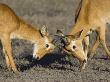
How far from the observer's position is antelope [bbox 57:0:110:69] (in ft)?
43.9

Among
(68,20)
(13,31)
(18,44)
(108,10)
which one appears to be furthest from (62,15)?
(13,31)

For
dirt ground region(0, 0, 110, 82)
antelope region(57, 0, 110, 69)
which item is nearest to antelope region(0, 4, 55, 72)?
dirt ground region(0, 0, 110, 82)

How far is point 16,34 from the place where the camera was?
1398 cm

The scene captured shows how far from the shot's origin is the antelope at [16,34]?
13594 mm

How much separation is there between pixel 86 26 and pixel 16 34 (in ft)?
6.79

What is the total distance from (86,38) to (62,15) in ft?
37.2

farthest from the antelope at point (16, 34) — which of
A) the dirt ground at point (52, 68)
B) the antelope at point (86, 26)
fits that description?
the antelope at point (86, 26)

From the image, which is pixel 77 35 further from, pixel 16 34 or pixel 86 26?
pixel 16 34

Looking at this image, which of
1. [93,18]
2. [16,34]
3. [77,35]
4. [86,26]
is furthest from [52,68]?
[93,18]

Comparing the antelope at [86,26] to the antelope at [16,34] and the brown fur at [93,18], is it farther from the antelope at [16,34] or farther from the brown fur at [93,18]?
the antelope at [16,34]

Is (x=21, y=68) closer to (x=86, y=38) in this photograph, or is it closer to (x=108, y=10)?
(x=86, y=38)

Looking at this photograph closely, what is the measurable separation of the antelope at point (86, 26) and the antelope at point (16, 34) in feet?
2.53

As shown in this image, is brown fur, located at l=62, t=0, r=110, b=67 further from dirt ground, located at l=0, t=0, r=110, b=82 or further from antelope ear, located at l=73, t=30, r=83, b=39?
dirt ground, located at l=0, t=0, r=110, b=82

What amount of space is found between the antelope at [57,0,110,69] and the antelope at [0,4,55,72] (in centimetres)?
77
